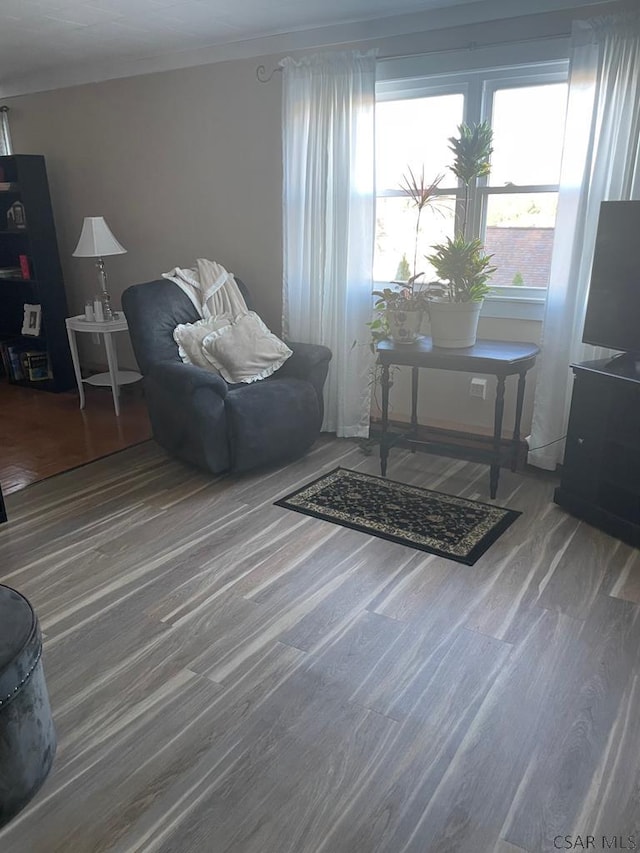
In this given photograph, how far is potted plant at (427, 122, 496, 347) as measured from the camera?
3.05m

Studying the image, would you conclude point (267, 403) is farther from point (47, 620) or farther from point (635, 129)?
point (635, 129)

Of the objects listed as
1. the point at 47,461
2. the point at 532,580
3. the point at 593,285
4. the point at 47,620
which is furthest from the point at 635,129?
the point at 47,461

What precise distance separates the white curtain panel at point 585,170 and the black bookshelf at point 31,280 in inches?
152

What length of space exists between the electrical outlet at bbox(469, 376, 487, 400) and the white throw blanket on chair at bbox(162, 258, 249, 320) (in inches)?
57.4

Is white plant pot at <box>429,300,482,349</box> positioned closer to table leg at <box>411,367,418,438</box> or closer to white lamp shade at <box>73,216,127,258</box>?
table leg at <box>411,367,418,438</box>

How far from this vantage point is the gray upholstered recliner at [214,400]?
326cm

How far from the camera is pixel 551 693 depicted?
6.14 feet

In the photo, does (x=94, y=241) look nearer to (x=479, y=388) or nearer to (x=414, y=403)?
(x=414, y=403)

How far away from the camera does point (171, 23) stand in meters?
3.54

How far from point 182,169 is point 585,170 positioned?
273 cm

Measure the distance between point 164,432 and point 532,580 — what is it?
84.5 inches

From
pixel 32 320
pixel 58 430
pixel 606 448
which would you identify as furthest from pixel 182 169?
pixel 606 448

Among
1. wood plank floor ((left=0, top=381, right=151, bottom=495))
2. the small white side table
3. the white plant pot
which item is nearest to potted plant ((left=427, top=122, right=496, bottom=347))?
the white plant pot

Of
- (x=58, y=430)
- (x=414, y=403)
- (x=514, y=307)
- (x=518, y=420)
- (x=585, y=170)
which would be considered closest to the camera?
(x=585, y=170)
